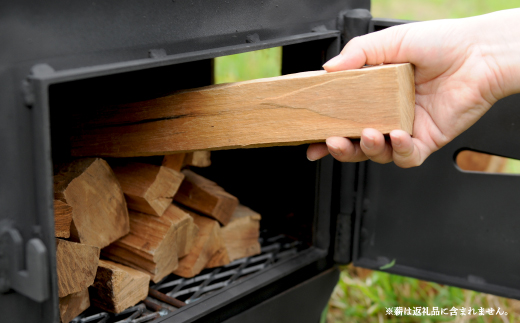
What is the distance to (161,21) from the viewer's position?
963 millimetres

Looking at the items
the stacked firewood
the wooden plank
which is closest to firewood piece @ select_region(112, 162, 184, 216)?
the stacked firewood

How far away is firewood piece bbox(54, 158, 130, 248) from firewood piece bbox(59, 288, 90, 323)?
5.1 inches

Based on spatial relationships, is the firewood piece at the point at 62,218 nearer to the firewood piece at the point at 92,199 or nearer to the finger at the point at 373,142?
the firewood piece at the point at 92,199

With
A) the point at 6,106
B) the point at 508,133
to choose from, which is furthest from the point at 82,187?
the point at 508,133

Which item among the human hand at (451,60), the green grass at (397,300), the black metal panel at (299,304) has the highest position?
the human hand at (451,60)

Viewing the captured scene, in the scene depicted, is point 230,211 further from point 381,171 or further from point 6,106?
point 6,106

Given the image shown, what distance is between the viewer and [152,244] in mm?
1385

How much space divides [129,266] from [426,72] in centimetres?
96

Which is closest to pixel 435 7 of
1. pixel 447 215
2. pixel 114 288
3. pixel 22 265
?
pixel 447 215

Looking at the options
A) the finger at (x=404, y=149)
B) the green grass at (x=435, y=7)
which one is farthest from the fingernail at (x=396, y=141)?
the green grass at (x=435, y=7)

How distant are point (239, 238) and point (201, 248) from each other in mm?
156

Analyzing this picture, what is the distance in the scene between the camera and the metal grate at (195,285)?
128 cm

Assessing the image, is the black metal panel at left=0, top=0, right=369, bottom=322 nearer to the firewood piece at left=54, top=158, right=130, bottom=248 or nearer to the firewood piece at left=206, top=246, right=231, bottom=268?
the firewood piece at left=54, top=158, right=130, bottom=248

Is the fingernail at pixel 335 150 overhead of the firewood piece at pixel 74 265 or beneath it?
overhead
